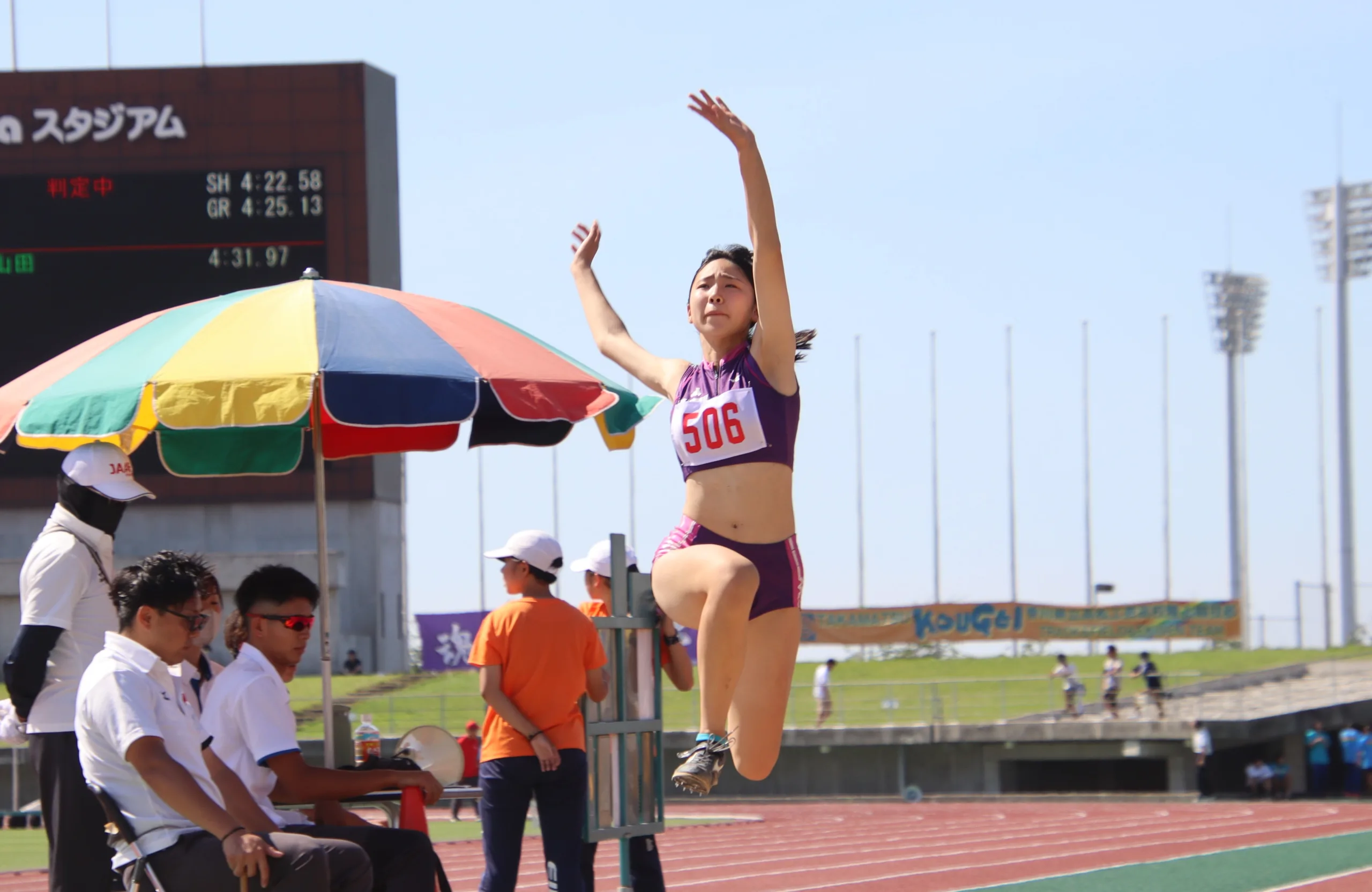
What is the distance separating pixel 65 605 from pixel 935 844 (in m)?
12.4

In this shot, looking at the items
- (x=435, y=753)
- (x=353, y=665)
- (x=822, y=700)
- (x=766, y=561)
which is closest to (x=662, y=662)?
(x=435, y=753)

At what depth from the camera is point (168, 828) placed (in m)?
5.19

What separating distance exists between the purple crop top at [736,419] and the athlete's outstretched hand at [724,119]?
0.59 m

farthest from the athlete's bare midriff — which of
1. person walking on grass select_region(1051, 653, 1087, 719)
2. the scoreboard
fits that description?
person walking on grass select_region(1051, 653, 1087, 719)

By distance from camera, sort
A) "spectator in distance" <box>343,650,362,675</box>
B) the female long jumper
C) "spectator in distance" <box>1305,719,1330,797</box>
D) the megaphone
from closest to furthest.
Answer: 1. the female long jumper
2. the megaphone
3. "spectator in distance" <box>1305,719,1330,797</box>
4. "spectator in distance" <box>343,650,362,675</box>

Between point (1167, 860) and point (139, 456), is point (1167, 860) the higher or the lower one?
the lower one

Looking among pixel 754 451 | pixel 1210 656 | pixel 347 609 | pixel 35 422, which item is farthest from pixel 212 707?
pixel 1210 656

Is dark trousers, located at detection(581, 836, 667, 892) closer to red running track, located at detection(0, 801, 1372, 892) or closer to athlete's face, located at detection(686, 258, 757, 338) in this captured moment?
athlete's face, located at detection(686, 258, 757, 338)

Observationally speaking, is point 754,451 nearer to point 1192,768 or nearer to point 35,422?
point 35,422

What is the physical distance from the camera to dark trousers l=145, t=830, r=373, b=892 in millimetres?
5129

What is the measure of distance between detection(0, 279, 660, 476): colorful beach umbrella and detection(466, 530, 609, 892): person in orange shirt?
2.36 feet

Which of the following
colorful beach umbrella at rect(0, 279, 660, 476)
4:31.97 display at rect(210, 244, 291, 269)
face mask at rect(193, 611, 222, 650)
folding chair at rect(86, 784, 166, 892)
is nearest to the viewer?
folding chair at rect(86, 784, 166, 892)

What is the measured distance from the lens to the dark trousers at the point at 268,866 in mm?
5129

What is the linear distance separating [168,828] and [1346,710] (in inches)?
1195
